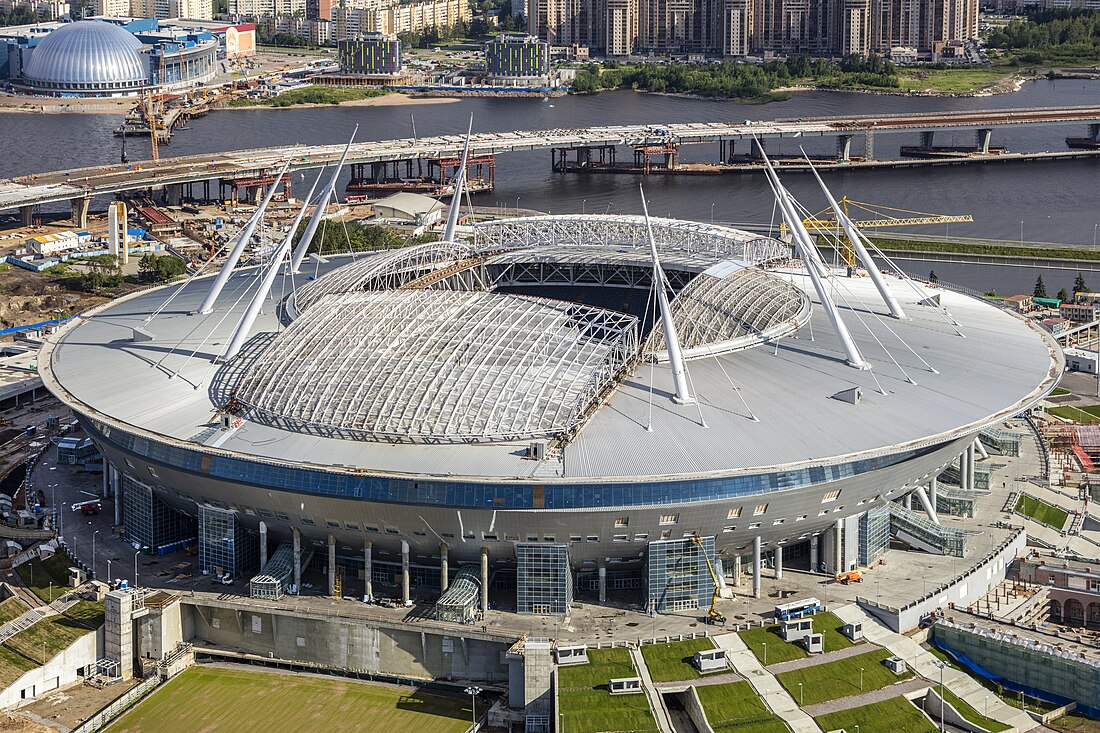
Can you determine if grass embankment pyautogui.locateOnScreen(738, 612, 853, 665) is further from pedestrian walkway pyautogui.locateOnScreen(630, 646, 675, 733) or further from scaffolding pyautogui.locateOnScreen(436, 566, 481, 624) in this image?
scaffolding pyautogui.locateOnScreen(436, 566, 481, 624)

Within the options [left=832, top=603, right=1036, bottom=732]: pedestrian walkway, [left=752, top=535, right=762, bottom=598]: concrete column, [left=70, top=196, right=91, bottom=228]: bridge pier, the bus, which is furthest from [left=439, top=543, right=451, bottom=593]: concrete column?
[left=70, top=196, right=91, bottom=228]: bridge pier

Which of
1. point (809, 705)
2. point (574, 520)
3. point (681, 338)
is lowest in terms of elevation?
point (809, 705)

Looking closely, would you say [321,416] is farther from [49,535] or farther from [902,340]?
[902,340]

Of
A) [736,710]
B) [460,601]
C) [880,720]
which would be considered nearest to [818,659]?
[880,720]

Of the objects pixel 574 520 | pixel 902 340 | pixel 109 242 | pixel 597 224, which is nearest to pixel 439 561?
pixel 574 520

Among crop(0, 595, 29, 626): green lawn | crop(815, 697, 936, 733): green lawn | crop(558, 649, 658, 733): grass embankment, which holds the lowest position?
crop(815, 697, 936, 733): green lawn

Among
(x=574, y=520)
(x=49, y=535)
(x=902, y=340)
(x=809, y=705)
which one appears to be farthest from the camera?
(x=902, y=340)

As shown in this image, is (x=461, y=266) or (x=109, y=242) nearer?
(x=461, y=266)
